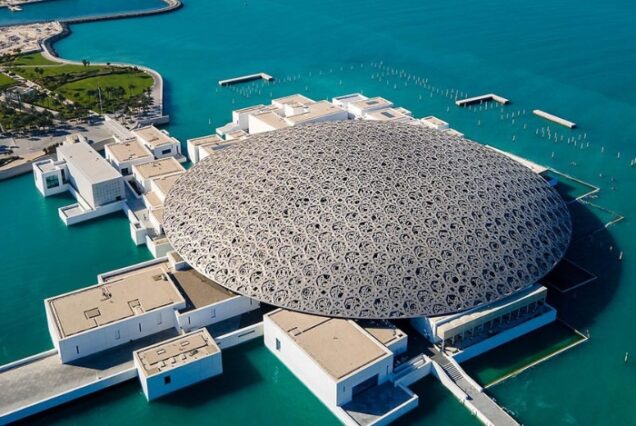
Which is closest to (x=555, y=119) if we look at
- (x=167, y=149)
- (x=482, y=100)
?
(x=482, y=100)

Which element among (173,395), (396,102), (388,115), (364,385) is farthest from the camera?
(396,102)

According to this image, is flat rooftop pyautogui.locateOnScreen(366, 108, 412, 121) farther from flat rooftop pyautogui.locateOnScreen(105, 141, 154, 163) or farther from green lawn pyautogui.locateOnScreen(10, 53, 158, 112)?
green lawn pyautogui.locateOnScreen(10, 53, 158, 112)

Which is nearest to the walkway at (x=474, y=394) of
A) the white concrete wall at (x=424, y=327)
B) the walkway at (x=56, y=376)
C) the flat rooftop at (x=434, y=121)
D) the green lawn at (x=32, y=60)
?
the white concrete wall at (x=424, y=327)

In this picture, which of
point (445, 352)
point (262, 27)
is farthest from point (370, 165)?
point (262, 27)

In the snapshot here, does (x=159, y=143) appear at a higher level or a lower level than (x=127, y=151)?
higher

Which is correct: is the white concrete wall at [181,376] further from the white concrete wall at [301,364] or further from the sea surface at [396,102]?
the white concrete wall at [301,364]

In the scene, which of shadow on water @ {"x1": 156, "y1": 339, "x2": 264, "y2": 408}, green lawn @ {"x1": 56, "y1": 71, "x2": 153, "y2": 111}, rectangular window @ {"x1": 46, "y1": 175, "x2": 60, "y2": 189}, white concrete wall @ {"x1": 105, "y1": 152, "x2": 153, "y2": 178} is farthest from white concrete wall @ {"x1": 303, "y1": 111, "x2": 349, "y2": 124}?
shadow on water @ {"x1": 156, "y1": 339, "x2": 264, "y2": 408}

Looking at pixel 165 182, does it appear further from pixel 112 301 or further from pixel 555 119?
pixel 555 119
